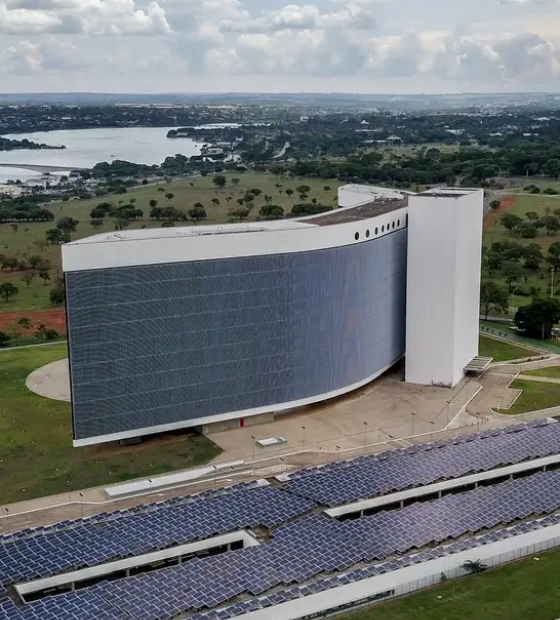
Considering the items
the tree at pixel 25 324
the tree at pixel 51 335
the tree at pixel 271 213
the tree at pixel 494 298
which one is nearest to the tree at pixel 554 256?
the tree at pixel 494 298

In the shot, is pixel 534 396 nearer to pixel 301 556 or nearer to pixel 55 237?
pixel 301 556

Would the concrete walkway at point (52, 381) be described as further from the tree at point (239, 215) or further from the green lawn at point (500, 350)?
the tree at point (239, 215)

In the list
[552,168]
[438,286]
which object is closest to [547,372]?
[438,286]

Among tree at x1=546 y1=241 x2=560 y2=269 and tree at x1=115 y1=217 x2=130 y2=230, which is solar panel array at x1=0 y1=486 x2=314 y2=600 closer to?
tree at x1=546 y1=241 x2=560 y2=269

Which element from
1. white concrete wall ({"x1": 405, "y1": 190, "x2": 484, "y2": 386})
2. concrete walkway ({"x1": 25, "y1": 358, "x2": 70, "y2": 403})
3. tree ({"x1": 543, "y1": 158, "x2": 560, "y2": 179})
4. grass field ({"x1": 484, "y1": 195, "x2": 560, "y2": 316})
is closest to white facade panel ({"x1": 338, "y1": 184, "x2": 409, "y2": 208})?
white concrete wall ({"x1": 405, "y1": 190, "x2": 484, "y2": 386})

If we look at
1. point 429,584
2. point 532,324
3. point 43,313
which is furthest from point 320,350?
point 43,313
